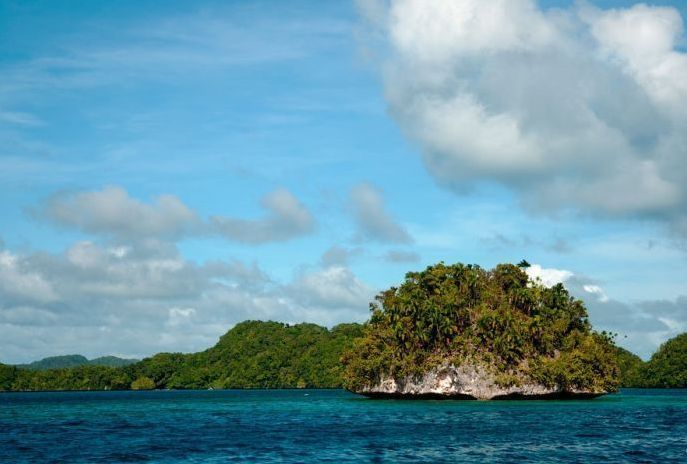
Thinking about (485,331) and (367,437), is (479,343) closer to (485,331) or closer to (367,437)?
(485,331)

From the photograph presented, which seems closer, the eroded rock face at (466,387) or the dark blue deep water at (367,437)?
the dark blue deep water at (367,437)

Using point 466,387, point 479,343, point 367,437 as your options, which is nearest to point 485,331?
point 479,343

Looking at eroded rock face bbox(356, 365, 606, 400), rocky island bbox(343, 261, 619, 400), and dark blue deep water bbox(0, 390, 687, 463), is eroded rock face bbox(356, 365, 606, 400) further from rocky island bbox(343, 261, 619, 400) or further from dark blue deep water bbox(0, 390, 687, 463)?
dark blue deep water bbox(0, 390, 687, 463)

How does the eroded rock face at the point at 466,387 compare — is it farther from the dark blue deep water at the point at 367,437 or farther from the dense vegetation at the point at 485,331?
the dark blue deep water at the point at 367,437

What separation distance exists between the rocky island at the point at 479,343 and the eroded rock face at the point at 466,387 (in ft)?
0.50

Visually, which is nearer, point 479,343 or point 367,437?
point 367,437

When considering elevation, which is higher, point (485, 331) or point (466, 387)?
point (485, 331)

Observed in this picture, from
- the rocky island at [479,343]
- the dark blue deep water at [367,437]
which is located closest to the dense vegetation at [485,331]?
the rocky island at [479,343]

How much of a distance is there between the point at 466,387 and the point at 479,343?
272 inches

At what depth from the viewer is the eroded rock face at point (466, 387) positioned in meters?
110

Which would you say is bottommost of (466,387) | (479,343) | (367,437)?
(367,437)

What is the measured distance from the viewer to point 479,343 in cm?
11119

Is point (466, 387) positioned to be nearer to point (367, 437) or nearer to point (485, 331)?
point (485, 331)

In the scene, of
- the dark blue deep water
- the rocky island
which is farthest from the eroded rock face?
the dark blue deep water
